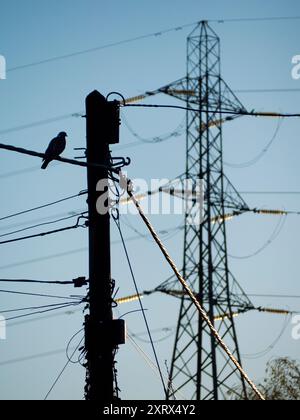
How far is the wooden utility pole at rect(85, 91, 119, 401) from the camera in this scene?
988cm

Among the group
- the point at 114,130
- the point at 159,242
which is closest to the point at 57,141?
the point at 114,130

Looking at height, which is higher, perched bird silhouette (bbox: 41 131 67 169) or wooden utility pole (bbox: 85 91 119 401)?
perched bird silhouette (bbox: 41 131 67 169)

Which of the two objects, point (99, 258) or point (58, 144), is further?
point (58, 144)

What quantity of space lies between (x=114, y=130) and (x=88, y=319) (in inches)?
109

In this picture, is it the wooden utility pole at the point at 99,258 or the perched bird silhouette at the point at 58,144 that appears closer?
the wooden utility pole at the point at 99,258

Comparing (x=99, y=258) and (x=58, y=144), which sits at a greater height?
(x=58, y=144)

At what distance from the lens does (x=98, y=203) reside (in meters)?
10.3

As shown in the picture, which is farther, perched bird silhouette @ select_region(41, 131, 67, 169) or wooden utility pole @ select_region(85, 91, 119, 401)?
perched bird silhouette @ select_region(41, 131, 67, 169)

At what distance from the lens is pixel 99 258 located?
10242 millimetres

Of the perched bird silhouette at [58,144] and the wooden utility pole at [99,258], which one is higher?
the perched bird silhouette at [58,144]

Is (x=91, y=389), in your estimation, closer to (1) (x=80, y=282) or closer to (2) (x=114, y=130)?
(1) (x=80, y=282)

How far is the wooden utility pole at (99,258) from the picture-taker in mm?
9883
